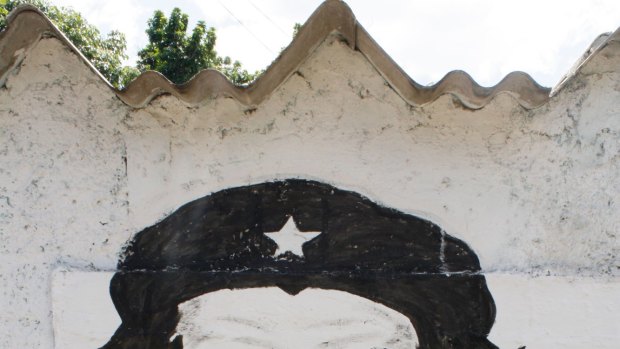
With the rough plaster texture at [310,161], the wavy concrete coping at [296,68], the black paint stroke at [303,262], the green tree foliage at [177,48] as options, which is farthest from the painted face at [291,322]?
the green tree foliage at [177,48]

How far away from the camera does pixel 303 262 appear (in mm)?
2695

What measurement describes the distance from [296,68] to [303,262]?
0.67m

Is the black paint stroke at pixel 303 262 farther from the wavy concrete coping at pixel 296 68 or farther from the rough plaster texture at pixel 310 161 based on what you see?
the wavy concrete coping at pixel 296 68

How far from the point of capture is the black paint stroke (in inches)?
104

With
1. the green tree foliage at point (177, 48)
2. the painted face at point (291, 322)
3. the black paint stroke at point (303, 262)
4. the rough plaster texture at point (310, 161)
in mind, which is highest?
the green tree foliage at point (177, 48)

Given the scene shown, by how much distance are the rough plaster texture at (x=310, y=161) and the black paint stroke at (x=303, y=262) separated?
0.05 meters

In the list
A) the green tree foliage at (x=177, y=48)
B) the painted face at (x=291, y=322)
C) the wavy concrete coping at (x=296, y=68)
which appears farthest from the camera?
the green tree foliage at (x=177, y=48)

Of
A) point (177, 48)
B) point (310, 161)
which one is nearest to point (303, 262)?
point (310, 161)

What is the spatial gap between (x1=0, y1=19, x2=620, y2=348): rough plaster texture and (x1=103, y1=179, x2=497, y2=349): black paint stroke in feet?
0.17

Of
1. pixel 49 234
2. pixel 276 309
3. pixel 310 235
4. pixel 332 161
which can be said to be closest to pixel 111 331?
pixel 49 234

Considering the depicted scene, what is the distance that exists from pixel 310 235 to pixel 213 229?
0.34m

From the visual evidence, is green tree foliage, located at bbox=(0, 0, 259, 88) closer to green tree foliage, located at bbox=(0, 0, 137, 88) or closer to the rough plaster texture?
green tree foliage, located at bbox=(0, 0, 137, 88)

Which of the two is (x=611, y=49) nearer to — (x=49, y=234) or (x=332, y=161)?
(x=332, y=161)

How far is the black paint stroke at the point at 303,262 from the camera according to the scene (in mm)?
2645
